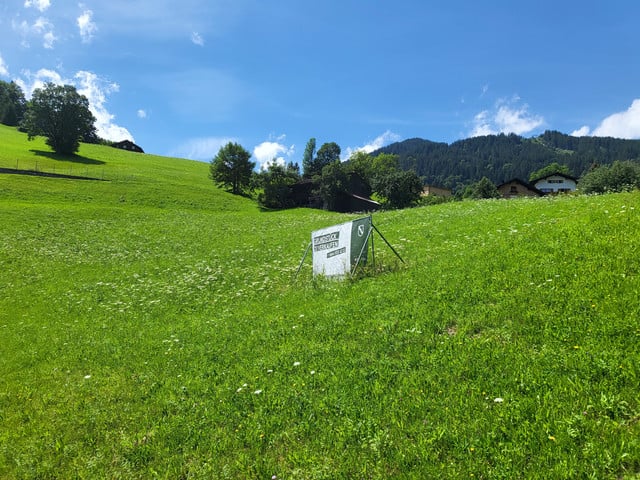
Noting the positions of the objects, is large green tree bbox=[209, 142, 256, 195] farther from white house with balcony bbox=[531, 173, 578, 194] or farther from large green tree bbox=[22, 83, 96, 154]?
white house with balcony bbox=[531, 173, 578, 194]

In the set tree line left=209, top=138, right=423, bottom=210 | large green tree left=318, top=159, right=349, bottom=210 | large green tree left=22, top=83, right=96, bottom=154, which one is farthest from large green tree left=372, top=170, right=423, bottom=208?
large green tree left=22, top=83, right=96, bottom=154

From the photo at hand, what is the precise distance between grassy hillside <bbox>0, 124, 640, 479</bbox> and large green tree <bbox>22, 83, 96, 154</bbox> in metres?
90.5

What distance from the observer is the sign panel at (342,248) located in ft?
43.9

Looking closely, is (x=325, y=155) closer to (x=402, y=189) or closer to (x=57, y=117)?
(x=402, y=189)

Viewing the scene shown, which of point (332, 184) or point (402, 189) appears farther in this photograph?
point (332, 184)

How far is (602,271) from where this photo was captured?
24.6ft

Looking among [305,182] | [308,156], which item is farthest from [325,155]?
[305,182]

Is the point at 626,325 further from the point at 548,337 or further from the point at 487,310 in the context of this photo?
the point at 487,310

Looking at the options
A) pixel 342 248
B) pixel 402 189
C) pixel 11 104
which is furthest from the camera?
pixel 11 104

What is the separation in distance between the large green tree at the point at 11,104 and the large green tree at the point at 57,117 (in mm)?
76289

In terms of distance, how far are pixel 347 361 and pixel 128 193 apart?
59999 mm

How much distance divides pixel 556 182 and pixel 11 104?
20827 centimetres

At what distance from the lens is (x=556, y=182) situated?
120 metres

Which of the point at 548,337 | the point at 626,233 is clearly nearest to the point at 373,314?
the point at 548,337
